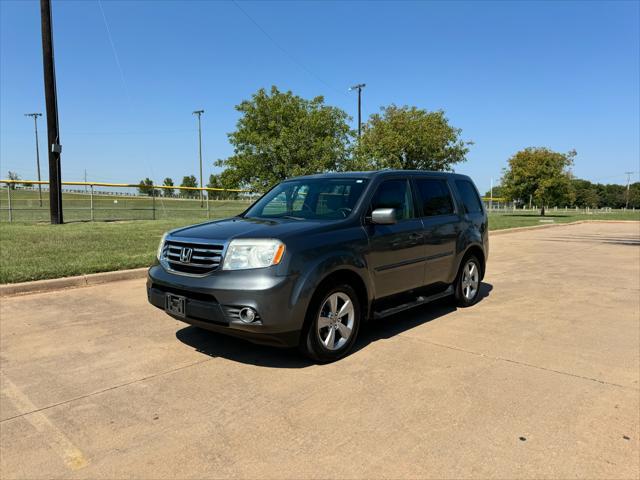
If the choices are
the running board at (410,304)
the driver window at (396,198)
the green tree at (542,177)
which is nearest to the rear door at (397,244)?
the driver window at (396,198)

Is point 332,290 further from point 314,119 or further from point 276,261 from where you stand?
point 314,119

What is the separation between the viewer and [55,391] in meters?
3.69

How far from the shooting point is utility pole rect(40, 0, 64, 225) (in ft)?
56.0

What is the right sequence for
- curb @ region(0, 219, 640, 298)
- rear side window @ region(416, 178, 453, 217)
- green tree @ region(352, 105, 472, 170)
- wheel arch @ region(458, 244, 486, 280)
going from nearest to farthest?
rear side window @ region(416, 178, 453, 217)
wheel arch @ region(458, 244, 486, 280)
curb @ region(0, 219, 640, 298)
green tree @ region(352, 105, 472, 170)

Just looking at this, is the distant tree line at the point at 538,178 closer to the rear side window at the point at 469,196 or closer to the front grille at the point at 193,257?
the rear side window at the point at 469,196

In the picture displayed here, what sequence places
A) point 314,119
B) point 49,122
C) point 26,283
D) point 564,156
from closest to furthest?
point 26,283 < point 49,122 < point 314,119 < point 564,156

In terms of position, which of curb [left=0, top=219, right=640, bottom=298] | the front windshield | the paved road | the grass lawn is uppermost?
the front windshield

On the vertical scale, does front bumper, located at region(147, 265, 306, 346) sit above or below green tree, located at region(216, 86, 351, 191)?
below

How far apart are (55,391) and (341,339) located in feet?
7.75

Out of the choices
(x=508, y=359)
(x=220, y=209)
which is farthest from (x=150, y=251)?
(x=220, y=209)

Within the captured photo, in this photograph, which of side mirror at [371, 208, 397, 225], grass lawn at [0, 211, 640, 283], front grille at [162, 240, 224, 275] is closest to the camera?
front grille at [162, 240, 224, 275]

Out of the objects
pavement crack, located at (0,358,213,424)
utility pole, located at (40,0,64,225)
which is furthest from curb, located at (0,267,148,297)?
utility pole, located at (40,0,64,225)

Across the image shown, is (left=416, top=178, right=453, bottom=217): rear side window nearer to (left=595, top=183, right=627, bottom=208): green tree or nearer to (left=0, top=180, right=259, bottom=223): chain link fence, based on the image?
(left=0, top=180, right=259, bottom=223): chain link fence

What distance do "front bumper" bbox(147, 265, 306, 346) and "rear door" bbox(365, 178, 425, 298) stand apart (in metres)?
1.11
